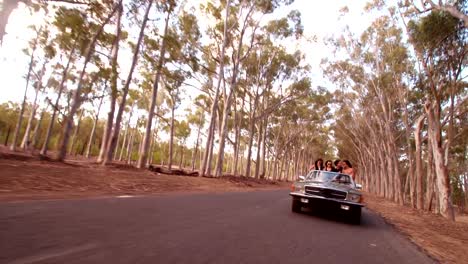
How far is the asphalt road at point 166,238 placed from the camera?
3.32 meters

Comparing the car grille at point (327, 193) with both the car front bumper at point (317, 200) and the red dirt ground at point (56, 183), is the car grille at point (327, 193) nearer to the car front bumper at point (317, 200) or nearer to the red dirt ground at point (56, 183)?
the car front bumper at point (317, 200)

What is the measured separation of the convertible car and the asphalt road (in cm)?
114

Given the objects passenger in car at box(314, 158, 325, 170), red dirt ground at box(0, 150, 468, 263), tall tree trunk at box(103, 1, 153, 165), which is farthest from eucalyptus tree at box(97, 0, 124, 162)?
passenger in car at box(314, 158, 325, 170)

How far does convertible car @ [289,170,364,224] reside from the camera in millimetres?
7773

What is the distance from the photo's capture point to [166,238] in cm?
417

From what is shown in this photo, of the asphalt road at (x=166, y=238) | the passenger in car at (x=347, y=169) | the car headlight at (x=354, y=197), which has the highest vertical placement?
the passenger in car at (x=347, y=169)

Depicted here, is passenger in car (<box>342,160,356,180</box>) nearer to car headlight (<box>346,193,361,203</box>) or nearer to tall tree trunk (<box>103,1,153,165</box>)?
car headlight (<box>346,193,361,203</box>)

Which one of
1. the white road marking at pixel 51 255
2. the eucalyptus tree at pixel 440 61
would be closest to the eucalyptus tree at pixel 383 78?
the eucalyptus tree at pixel 440 61

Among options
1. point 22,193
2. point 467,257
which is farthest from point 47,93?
point 467,257

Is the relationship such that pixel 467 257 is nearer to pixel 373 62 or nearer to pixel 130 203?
pixel 130 203

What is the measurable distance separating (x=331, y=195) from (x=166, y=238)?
5.13 meters

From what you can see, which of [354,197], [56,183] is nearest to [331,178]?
[354,197]

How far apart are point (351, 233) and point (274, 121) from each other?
1389 inches

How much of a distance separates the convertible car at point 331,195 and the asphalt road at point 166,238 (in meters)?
1.14
